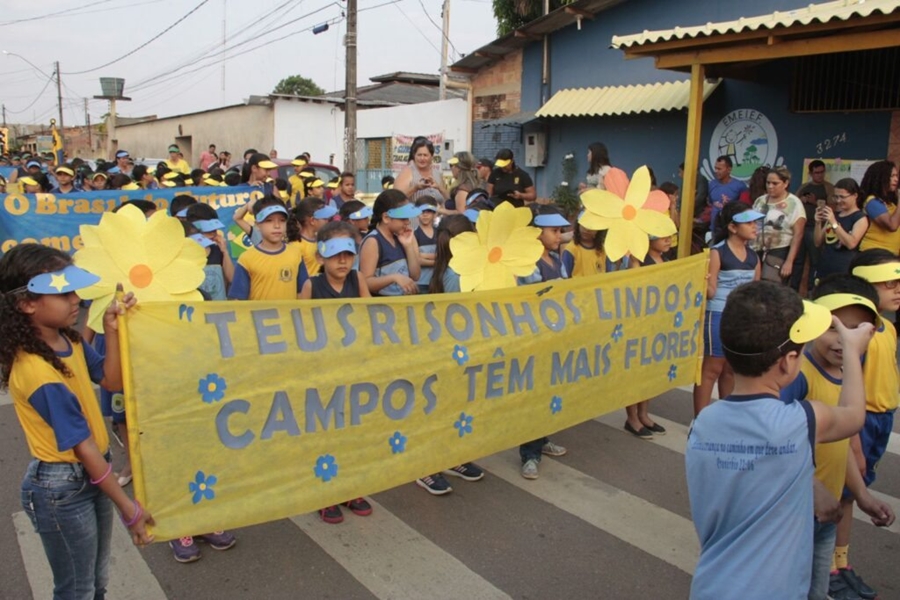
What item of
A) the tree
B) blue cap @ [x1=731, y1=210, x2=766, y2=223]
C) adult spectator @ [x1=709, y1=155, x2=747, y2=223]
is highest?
the tree

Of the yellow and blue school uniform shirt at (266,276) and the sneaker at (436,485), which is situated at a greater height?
the yellow and blue school uniform shirt at (266,276)

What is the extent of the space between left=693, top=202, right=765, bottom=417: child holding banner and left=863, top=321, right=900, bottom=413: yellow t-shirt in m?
1.78

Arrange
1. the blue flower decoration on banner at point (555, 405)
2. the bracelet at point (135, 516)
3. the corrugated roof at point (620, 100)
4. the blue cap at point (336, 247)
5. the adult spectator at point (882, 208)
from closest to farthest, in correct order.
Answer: the bracelet at point (135, 516), the blue cap at point (336, 247), the blue flower decoration on banner at point (555, 405), the adult spectator at point (882, 208), the corrugated roof at point (620, 100)

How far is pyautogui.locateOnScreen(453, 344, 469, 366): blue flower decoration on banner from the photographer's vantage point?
3.67 meters

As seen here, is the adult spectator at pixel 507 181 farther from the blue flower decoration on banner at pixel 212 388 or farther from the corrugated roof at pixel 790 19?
the blue flower decoration on banner at pixel 212 388

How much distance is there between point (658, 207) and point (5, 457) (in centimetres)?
456

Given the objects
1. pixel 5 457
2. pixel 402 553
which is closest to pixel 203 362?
pixel 402 553

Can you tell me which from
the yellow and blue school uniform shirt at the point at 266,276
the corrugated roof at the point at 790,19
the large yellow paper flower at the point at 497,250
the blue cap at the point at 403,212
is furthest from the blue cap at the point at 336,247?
the corrugated roof at the point at 790,19

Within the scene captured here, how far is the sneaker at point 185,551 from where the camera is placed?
356 cm

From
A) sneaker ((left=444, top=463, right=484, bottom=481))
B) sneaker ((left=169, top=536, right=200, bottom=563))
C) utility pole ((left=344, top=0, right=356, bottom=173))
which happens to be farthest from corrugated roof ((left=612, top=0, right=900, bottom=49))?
utility pole ((left=344, top=0, right=356, bottom=173))

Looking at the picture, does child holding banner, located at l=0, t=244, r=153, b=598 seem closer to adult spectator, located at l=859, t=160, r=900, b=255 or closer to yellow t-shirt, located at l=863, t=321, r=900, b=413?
yellow t-shirt, located at l=863, t=321, r=900, b=413

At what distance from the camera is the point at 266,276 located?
4578mm

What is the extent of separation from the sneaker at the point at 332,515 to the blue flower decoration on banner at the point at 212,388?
1.33 metres

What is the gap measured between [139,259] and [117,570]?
166cm
